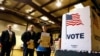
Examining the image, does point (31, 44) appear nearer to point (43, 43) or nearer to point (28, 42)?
point (28, 42)

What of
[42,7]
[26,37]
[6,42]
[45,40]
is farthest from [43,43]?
[42,7]

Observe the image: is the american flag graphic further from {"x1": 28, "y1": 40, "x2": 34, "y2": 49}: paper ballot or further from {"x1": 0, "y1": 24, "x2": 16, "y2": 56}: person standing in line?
{"x1": 0, "y1": 24, "x2": 16, "y2": 56}: person standing in line

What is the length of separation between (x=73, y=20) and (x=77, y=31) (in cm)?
10

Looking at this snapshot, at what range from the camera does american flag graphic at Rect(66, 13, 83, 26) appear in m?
1.27

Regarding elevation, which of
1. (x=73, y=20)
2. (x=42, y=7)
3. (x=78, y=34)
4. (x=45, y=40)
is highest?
(x=42, y=7)

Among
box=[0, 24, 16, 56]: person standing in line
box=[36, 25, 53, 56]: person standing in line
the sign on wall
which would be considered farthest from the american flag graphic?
box=[0, 24, 16, 56]: person standing in line

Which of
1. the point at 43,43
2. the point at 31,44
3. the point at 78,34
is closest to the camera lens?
the point at 78,34

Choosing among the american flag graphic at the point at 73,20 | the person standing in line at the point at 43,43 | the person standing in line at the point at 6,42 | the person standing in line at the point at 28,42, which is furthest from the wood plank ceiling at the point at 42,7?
the american flag graphic at the point at 73,20

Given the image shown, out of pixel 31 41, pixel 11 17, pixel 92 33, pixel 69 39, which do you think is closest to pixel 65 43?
pixel 69 39

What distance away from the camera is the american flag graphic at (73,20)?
127 centimetres

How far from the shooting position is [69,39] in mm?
1301

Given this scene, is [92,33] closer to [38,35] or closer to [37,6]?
[38,35]

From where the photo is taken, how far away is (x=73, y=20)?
131 centimetres

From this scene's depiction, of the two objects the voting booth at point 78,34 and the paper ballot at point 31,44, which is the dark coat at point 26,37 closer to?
the paper ballot at point 31,44
